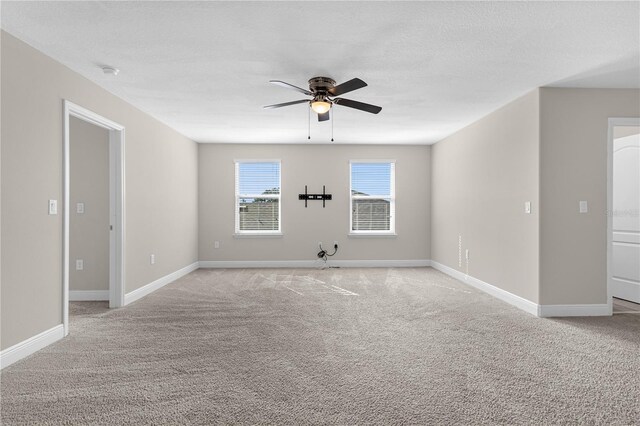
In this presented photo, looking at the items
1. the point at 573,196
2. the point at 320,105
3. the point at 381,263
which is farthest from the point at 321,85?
the point at 381,263

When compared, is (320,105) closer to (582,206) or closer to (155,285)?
(582,206)

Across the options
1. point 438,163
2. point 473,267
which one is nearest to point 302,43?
point 473,267

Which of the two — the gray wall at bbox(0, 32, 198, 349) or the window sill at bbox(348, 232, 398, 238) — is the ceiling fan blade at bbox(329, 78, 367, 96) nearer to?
the gray wall at bbox(0, 32, 198, 349)

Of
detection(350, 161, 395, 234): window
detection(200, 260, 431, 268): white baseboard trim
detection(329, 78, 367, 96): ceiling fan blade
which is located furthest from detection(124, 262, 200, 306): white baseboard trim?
detection(329, 78, 367, 96): ceiling fan blade

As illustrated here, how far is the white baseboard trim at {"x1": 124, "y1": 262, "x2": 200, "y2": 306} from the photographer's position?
4609mm

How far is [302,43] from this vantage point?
113 inches

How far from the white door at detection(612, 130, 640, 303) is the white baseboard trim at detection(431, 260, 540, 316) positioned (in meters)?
1.61

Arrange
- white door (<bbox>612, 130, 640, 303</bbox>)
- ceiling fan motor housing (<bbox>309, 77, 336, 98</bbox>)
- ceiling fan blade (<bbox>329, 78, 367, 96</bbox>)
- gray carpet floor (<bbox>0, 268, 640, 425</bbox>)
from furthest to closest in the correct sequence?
white door (<bbox>612, 130, 640, 303</bbox>), ceiling fan motor housing (<bbox>309, 77, 336, 98</bbox>), ceiling fan blade (<bbox>329, 78, 367, 96</bbox>), gray carpet floor (<bbox>0, 268, 640, 425</bbox>)

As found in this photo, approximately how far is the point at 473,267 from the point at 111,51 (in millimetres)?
5298

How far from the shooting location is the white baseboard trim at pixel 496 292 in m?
4.13

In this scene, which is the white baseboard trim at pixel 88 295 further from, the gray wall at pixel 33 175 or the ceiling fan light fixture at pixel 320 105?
the ceiling fan light fixture at pixel 320 105

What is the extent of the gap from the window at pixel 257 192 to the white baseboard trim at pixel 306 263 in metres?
0.65

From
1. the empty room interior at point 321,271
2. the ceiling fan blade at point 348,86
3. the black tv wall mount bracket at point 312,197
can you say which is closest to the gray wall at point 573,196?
the empty room interior at point 321,271

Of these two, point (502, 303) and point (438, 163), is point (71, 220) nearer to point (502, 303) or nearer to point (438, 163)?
point (502, 303)
